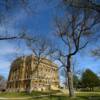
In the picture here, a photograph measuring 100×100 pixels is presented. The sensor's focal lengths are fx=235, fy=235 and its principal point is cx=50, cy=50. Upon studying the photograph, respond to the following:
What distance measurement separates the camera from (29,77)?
9381 cm

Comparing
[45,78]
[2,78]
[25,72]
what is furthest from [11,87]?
[2,78]

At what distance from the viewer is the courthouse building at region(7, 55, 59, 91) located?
9100 cm

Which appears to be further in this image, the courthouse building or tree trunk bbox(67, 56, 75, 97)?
the courthouse building

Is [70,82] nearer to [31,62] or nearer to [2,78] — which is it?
[31,62]

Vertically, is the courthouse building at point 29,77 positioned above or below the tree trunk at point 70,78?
above

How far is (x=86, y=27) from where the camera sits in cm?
3362

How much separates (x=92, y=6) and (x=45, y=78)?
84.5 meters

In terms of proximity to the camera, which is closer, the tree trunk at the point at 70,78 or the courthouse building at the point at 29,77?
the tree trunk at the point at 70,78

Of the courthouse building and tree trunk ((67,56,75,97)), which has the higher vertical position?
the courthouse building

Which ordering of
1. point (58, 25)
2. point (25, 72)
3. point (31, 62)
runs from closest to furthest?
point (58, 25) → point (31, 62) → point (25, 72)

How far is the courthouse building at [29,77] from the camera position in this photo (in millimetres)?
91000

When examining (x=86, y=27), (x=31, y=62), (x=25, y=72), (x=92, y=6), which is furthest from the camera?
(x=25, y=72)

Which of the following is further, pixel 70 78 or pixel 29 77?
pixel 29 77

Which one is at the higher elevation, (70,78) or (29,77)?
(29,77)
